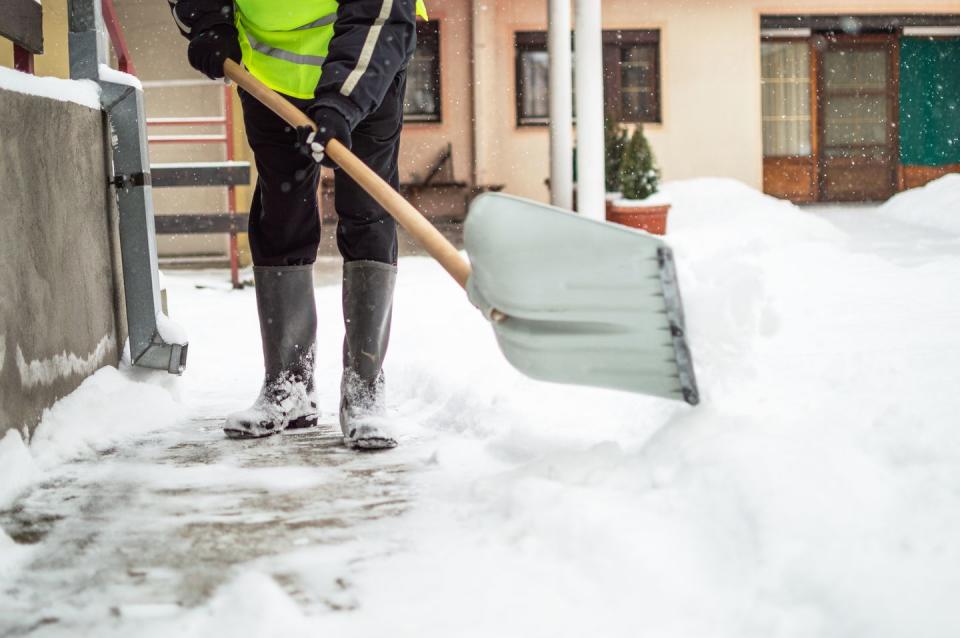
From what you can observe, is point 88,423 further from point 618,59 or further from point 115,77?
point 618,59

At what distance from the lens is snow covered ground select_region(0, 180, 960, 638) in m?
1.46

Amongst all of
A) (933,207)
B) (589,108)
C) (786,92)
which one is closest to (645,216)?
(589,108)

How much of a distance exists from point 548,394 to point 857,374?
840 mm

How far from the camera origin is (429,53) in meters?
13.2

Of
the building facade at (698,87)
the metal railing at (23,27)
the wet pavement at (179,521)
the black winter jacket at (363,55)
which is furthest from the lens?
the building facade at (698,87)

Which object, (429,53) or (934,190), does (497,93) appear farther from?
(934,190)

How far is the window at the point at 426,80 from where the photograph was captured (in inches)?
518

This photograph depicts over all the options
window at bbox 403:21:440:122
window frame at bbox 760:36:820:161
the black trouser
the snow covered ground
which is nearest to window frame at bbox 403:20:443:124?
window at bbox 403:21:440:122

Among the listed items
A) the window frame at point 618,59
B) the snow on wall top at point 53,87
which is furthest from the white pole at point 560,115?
the snow on wall top at point 53,87

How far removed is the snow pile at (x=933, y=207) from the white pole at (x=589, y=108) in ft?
11.7

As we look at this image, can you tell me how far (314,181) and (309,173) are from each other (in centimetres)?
4

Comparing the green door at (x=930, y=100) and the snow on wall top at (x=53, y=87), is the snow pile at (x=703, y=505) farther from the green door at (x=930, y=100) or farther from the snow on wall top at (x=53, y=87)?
the green door at (x=930, y=100)

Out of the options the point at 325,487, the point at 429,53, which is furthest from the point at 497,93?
the point at 325,487

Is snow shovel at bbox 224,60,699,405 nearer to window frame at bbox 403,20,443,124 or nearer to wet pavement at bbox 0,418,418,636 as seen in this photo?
wet pavement at bbox 0,418,418,636
